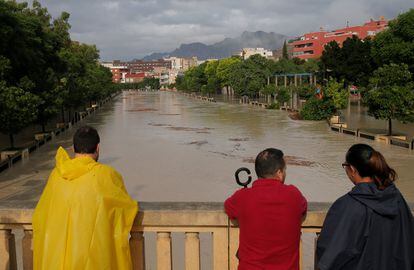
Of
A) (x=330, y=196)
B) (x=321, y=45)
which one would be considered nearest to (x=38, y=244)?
(x=330, y=196)

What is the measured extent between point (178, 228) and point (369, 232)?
1453 millimetres

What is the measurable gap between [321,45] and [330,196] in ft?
316

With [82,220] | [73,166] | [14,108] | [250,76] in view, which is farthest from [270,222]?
[250,76]

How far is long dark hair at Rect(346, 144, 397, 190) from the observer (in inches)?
107

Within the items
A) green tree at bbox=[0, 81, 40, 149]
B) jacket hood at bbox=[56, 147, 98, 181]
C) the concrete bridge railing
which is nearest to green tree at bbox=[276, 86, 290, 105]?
green tree at bbox=[0, 81, 40, 149]

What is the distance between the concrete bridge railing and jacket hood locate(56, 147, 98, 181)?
0.69 meters

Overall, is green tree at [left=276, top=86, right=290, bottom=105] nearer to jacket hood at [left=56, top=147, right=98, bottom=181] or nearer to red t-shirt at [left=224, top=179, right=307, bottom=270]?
red t-shirt at [left=224, top=179, right=307, bottom=270]

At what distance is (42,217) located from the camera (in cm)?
291

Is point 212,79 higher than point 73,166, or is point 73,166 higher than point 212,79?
point 212,79

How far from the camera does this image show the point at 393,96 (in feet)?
71.6

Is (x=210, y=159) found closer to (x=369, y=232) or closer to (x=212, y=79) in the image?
(x=369, y=232)

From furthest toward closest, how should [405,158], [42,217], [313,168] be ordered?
[405,158] → [313,168] → [42,217]

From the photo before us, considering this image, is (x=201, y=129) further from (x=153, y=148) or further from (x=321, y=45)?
(x=321, y=45)

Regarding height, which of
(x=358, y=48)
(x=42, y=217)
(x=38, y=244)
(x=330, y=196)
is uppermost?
(x=358, y=48)
